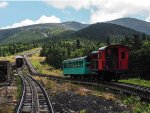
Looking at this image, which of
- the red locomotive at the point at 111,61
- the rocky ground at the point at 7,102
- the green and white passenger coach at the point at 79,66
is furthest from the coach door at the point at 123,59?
the rocky ground at the point at 7,102

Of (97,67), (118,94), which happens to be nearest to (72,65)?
(97,67)

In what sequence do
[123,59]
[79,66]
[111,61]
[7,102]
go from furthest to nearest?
[79,66] < [123,59] < [111,61] < [7,102]

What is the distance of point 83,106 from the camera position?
20531 millimetres

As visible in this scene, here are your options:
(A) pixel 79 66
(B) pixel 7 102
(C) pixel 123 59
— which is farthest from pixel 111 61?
(B) pixel 7 102

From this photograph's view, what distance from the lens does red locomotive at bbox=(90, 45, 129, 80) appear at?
34.7 meters

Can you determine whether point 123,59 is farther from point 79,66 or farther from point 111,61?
point 79,66

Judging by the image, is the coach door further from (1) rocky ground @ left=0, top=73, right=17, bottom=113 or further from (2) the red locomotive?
(1) rocky ground @ left=0, top=73, right=17, bottom=113

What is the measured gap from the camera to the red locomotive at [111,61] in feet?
114

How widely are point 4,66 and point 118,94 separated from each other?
15.1 metres

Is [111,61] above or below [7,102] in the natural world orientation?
above

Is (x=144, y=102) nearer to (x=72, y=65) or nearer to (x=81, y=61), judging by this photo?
(x=81, y=61)

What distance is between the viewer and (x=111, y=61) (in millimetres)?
35156

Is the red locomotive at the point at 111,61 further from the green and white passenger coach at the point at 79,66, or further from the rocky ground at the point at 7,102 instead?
the rocky ground at the point at 7,102

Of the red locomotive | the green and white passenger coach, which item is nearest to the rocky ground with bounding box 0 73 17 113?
the red locomotive
